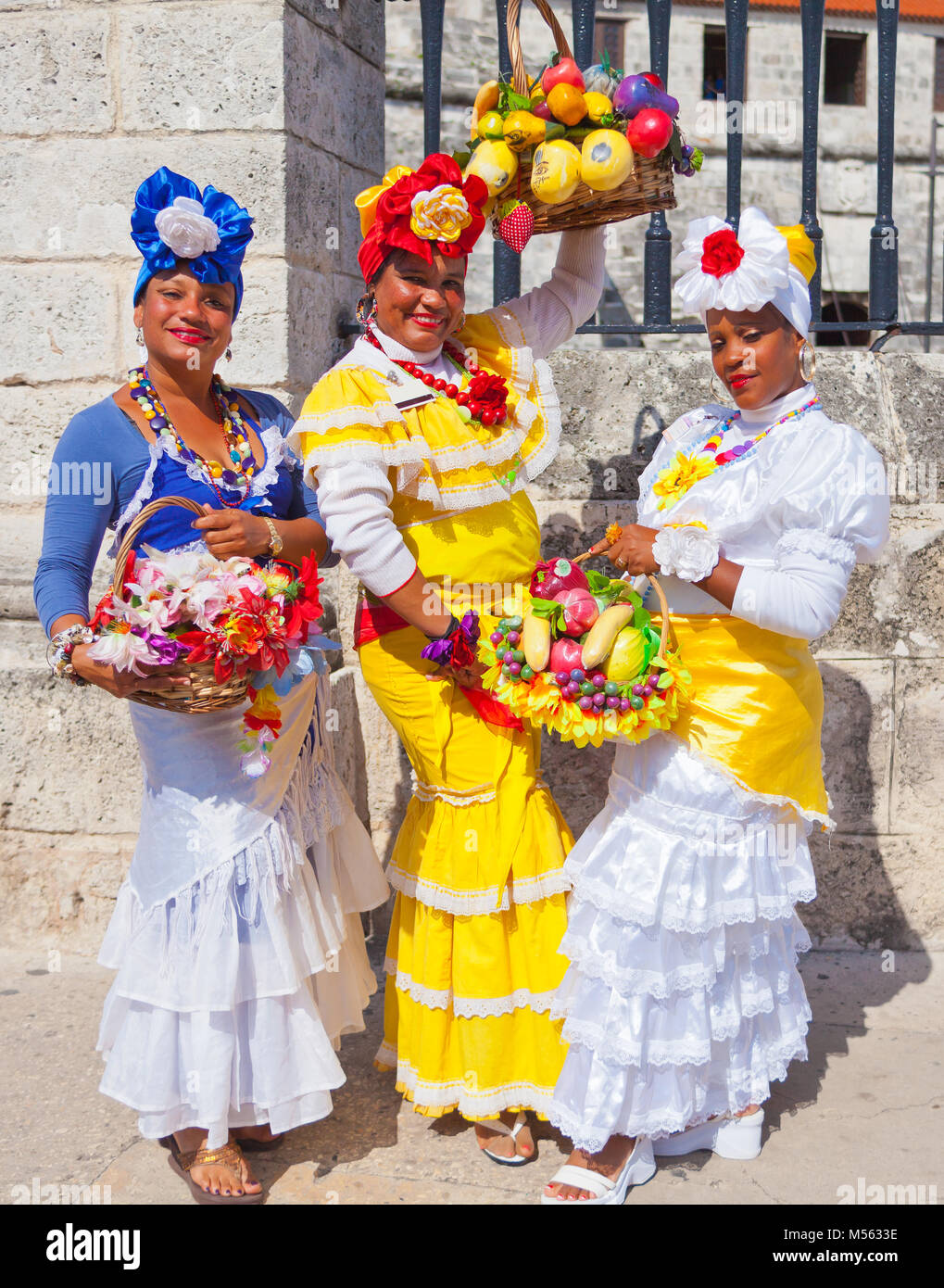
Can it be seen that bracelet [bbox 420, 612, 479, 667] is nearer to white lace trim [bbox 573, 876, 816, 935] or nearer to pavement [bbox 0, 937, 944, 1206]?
white lace trim [bbox 573, 876, 816, 935]

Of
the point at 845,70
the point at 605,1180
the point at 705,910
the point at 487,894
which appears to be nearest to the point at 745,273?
the point at 705,910

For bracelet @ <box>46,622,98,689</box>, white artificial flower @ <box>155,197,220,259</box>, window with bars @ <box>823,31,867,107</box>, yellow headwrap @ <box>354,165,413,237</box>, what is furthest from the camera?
window with bars @ <box>823,31,867,107</box>

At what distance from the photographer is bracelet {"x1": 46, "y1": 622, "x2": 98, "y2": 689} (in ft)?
8.25

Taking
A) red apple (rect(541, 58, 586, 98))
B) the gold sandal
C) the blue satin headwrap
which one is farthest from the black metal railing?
the gold sandal

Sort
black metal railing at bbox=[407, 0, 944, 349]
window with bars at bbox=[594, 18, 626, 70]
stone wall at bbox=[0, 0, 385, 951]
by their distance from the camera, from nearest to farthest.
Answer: stone wall at bbox=[0, 0, 385, 951] < black metal railing at bbox=[407, 0, 944, 349] < window with bars at bbox=[594, 18, 626, 70]

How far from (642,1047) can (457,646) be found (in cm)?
111

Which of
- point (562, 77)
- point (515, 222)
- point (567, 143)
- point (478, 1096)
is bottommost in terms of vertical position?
point (478, 1096)

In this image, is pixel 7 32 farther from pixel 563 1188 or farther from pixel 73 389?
pixel 563 1188

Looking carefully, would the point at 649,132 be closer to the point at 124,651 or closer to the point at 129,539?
the point at 129,539

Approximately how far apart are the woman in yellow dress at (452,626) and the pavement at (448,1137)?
6.9 inches

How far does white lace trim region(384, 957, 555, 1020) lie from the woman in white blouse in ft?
0.33

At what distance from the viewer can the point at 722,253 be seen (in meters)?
2.68

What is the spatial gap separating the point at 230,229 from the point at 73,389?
1.45m

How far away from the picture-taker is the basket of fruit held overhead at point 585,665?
102 inches
